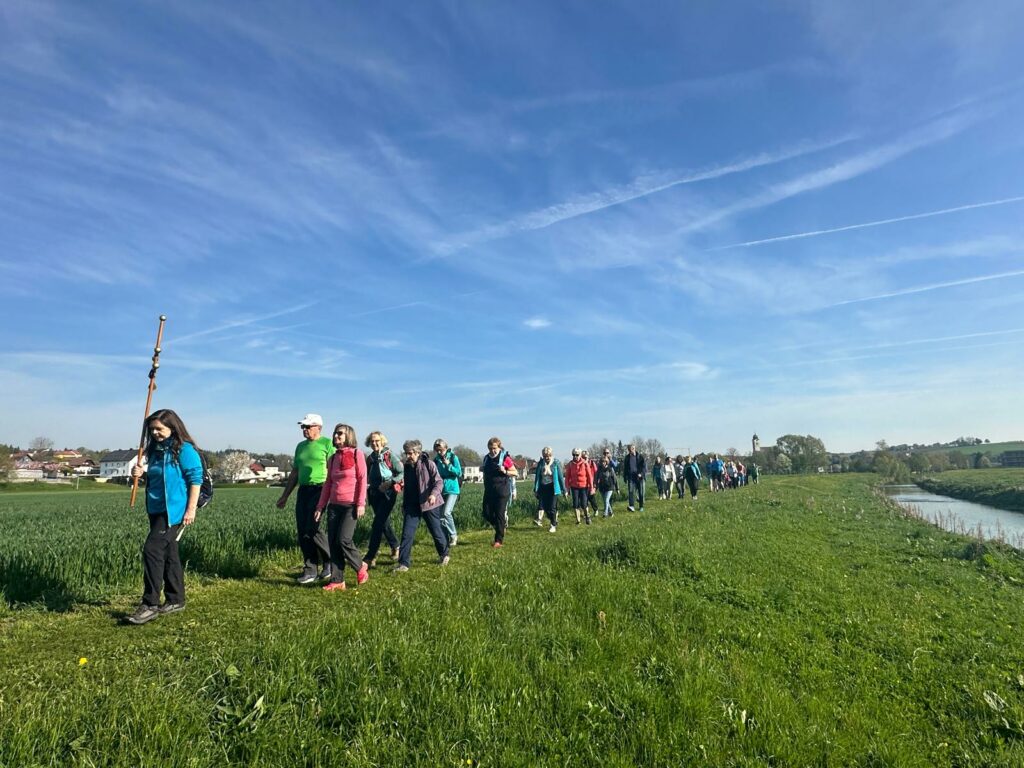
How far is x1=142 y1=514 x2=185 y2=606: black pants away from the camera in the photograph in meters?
5.83

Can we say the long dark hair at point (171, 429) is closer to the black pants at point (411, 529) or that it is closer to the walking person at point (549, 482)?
the black pants at point (411, 529)

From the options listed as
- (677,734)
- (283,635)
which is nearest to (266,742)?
(283,635)

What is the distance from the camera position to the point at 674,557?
325 inches

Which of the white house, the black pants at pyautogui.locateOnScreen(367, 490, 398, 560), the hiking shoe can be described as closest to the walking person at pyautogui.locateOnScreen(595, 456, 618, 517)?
the black pants at pyautogui.locateOnScreen(367, 490, 398, 560)

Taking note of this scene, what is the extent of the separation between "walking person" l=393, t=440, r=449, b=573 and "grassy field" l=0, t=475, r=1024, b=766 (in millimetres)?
509

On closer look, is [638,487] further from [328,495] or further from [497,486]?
[328,495]

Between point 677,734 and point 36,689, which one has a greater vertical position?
point 36,689

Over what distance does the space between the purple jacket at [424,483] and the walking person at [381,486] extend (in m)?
0.19

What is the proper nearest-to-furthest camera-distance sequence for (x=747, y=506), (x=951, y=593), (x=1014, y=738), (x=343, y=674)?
(x=343, y=674)
(x=1014, y=738)
(x=951, y=593)
(x=747, y=506)

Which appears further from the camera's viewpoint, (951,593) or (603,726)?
(951,593)

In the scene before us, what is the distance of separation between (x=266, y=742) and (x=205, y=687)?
63 centimetres

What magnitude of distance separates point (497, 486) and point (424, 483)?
3.01m

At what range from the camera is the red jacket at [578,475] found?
54.3ft

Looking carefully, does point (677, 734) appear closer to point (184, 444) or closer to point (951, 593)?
point (184, 444)
